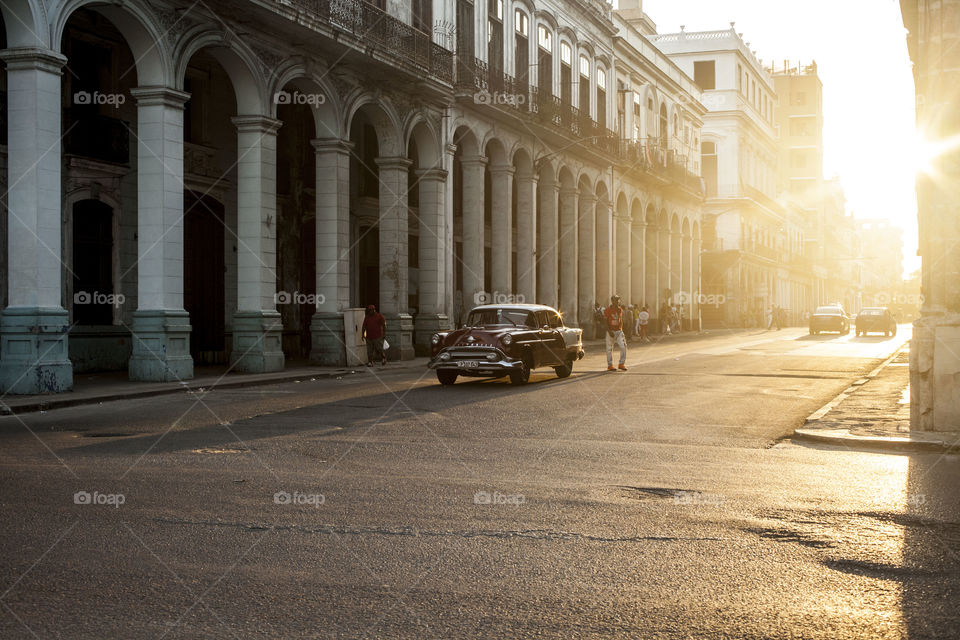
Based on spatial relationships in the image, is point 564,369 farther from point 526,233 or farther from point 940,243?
point 526,233

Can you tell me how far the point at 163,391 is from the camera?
56.2 feet

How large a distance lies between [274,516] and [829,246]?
11608 cm

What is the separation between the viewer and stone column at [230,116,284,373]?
22.0m

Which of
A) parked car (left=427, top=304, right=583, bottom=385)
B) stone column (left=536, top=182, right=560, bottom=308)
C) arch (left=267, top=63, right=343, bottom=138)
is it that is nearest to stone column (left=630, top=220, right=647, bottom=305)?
stone column (left=536, top=182, right=560, bottom=308)

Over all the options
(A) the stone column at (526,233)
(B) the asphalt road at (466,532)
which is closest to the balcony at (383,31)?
(A) the stone column at (526,233)

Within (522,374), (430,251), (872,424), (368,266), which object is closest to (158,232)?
(522,374)

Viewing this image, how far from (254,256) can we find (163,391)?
5.63 metres

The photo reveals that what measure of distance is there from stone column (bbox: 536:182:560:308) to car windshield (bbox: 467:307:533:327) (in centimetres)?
1890

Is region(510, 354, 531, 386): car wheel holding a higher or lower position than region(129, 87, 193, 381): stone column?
lower

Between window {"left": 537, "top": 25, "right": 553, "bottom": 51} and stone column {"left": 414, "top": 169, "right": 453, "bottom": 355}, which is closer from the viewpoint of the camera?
stone column {"left": 414, "top": 169, "right": 453, "bottom": 355}

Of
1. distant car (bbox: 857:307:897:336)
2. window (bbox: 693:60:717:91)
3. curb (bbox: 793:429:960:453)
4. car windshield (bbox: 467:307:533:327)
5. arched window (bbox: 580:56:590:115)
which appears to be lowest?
curb (bbox: 793:429:960:453)

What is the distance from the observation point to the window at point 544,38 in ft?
126

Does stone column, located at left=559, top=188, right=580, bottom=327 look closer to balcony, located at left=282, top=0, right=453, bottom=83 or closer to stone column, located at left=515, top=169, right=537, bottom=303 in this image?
stone column, located at left=515, top=169, right=537, bottom=303

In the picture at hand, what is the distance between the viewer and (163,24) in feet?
63.1
